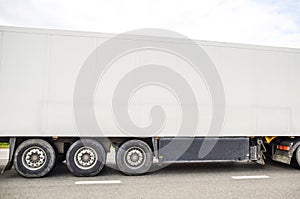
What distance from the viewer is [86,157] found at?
7199mm

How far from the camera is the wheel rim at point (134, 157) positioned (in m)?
7.44

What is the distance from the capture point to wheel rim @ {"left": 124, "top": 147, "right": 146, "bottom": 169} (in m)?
7.44

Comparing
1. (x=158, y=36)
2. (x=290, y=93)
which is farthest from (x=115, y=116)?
(x=290, y=93)

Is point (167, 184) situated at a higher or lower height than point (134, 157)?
lower

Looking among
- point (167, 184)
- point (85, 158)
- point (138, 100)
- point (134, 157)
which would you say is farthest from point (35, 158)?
point (167, 184)

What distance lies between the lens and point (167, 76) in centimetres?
765

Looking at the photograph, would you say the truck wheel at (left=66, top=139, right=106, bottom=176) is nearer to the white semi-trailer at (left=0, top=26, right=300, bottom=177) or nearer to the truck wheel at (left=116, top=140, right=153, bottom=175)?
the white semi-trailer at (left=0, top=26, right=300, bottom=177)

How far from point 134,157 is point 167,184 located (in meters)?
1.21

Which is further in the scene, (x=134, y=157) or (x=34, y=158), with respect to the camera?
(x=134, y=157)

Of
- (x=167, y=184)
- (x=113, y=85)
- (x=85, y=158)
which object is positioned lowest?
(x=167, y=184)

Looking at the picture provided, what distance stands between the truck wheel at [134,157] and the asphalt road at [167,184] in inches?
8.1

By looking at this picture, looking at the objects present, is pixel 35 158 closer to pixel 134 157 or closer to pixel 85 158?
pixel 85 158

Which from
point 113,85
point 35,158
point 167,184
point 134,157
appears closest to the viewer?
point 167,184

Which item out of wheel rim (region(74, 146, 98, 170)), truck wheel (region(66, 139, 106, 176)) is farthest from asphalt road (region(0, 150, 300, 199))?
wheel rim (region(74, 146, 98, 170))
